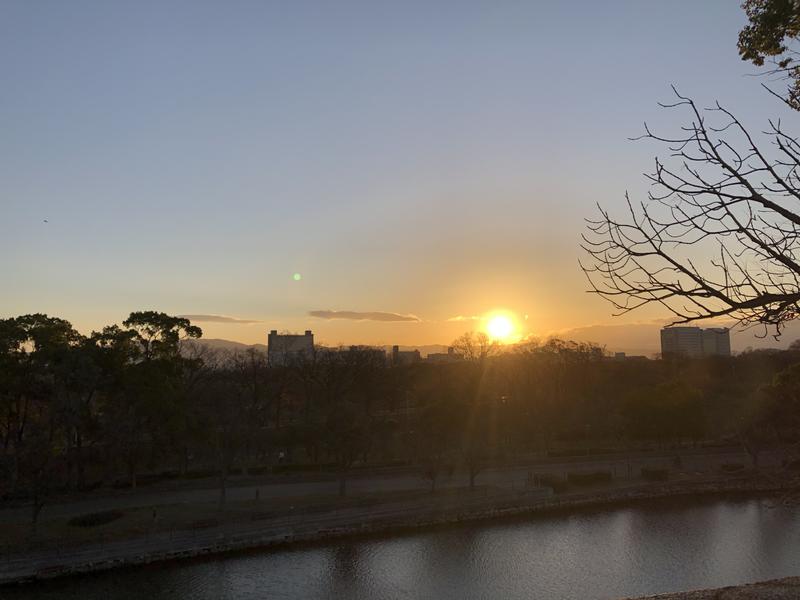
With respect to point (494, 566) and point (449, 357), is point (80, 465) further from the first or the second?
point (449, 357)

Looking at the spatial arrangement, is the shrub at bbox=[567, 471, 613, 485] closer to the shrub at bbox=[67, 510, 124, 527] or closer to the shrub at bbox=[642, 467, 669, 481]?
the shrub at bbox=[642, 467, 669, 481]

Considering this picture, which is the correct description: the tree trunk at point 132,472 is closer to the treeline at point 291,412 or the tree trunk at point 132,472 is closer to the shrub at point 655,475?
the treeline at point 291,412

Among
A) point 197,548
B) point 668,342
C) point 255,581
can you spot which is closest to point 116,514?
point 197,548

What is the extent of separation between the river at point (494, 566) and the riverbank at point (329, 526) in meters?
0.55

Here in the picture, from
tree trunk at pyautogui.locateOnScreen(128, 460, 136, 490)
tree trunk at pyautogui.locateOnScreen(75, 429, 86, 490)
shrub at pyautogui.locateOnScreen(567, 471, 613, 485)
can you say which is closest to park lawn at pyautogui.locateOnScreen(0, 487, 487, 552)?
tree trunk at pyautogui.locateOnScreen(75, 429, 86, 490)

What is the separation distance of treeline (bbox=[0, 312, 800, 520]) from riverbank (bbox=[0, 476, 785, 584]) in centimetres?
212

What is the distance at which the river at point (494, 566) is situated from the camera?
16562 mm

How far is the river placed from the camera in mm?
16562

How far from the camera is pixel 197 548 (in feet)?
63.4

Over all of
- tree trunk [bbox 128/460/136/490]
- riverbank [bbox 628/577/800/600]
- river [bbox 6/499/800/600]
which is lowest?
river [bbox 6/499/800/600]

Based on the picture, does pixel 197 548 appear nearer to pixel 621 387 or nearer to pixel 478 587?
pixel 478 587

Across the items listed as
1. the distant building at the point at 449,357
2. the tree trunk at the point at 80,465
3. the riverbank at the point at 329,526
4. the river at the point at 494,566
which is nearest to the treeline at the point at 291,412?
the tree trunk at the point at 80,465

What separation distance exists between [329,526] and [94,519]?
7.93 meters

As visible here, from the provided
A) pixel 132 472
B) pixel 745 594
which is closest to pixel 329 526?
pixel 132 472
